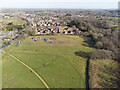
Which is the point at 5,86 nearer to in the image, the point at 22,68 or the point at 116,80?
the point at 22,68

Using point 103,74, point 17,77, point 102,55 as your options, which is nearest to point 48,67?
point 17,77

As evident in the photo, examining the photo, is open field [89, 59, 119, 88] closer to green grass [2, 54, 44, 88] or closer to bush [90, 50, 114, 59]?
bush [90, 50, 114, 59]

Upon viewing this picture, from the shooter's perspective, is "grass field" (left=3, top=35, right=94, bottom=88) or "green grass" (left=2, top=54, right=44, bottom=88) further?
"grass field" (left=3, top=35, right=94, bottom=88)

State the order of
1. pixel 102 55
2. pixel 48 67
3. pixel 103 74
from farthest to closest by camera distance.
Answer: pixel 102 55, pixel 48 67, pixel 103 74

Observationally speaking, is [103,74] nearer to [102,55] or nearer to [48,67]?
[102,55]

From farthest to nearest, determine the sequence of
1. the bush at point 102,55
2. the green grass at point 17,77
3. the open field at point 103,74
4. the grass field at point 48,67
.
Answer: the bush at point 102,55 < the grass field at point 48,67 < the green grass at point 17,77 < the open field at point 103,74

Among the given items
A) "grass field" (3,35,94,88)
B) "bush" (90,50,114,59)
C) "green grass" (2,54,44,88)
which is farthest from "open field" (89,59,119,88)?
"green grass" (2,54,44,88)

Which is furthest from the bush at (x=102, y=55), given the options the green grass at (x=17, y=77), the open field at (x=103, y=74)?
the green grass at (x=17, y=77)

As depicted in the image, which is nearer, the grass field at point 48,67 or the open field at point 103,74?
the open field at point 103,74

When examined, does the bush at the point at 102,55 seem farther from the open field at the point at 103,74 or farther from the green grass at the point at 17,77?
the green grass at the point at 17,77

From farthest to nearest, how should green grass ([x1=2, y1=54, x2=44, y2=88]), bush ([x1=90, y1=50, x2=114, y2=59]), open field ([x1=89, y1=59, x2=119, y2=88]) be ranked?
bush ([x1=90, y1=50, x2=114, y2=59]), green grass ([x1=2, y1=54, x2=44, y2=88]), open field ([x1=89, y1=59, x2=119, y2=88])

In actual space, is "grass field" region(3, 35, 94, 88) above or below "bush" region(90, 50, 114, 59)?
below

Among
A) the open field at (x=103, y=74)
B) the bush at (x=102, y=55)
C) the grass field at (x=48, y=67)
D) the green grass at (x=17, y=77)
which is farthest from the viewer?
the bush at (x=102, y=55)
